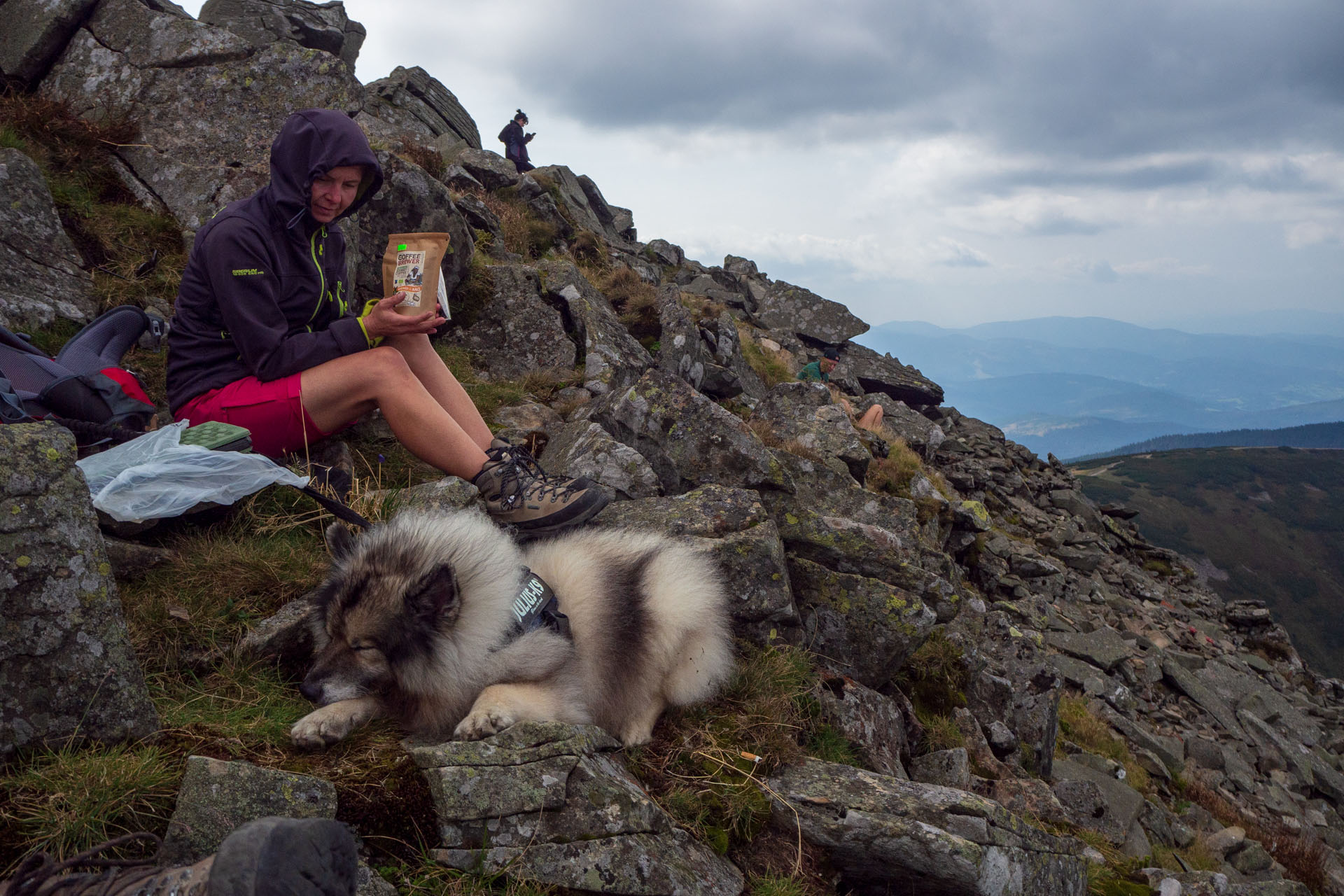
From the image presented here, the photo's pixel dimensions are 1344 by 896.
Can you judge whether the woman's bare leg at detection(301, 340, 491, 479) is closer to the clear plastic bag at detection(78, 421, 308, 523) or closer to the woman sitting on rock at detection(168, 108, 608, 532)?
the woman sitting on rock at detection(168, 108, 608, 532)

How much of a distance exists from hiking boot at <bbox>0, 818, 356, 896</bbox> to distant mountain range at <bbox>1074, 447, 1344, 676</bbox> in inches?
3029

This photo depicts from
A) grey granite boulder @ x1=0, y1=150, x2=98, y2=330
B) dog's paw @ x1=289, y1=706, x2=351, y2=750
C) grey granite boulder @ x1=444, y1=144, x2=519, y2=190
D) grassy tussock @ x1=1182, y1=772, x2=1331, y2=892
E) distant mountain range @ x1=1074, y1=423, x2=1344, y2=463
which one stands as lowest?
grassy tussock @ x1=1182, y1=772, x2=1331, y2=892

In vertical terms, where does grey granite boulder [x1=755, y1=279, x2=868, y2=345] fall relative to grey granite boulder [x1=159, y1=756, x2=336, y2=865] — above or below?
above

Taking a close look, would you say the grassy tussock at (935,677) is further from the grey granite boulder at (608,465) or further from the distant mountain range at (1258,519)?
the distant mountain range at (1258,519)

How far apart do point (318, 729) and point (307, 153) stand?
4025 mm

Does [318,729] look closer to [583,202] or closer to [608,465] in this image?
[608,465]

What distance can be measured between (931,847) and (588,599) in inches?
95.9

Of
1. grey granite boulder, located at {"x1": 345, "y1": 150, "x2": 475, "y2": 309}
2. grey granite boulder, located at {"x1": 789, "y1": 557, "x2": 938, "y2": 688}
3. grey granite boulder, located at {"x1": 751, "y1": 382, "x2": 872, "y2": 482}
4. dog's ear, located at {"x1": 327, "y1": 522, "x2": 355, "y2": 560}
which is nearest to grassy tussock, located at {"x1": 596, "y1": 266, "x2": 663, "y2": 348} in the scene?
grey granite boulder, located at {"x1": 751, "y1": 382, "x2": 872, "y2": 482}

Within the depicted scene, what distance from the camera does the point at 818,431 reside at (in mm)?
11891

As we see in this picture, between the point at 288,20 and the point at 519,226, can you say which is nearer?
the point at 519,226

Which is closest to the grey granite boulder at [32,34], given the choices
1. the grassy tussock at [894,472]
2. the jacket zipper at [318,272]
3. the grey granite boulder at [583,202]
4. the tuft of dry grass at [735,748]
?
the jacket zipper at [318,272]

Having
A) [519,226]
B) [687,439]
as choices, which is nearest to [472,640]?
[687,439]

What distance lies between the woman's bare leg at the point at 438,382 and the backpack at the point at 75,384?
1.80 m

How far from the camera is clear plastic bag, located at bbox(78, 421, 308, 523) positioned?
4.23 m
